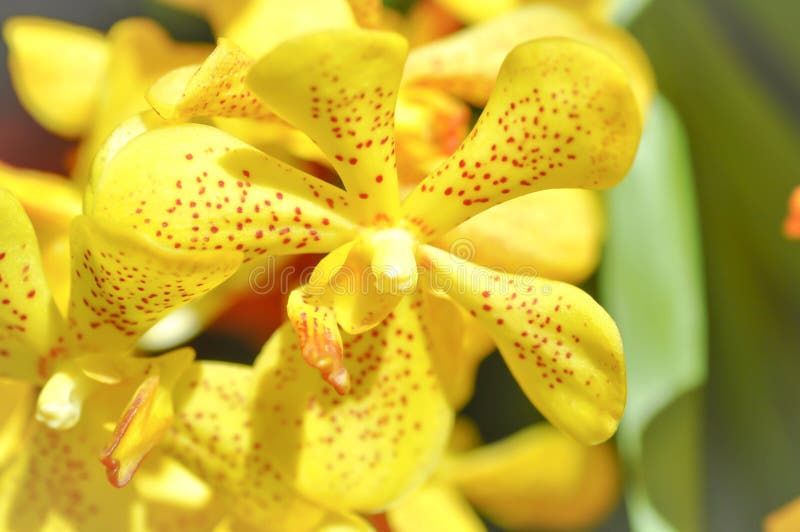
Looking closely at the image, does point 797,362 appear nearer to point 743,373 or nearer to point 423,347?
point 743,373

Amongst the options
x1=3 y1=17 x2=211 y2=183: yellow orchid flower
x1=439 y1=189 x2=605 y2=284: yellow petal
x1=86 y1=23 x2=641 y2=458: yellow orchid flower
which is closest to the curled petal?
x1=86 y1=23 x2=641 y2=458: yellow orchid flower

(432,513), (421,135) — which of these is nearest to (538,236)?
(421,135)

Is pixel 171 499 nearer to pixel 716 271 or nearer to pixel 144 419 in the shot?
pixel 144 419

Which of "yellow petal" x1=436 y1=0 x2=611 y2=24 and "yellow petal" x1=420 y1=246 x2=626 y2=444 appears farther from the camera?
"yellow petal" x1=436 y1=0 x2=611 y2=24

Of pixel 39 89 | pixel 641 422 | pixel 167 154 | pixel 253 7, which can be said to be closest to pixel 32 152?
pixel 39 89

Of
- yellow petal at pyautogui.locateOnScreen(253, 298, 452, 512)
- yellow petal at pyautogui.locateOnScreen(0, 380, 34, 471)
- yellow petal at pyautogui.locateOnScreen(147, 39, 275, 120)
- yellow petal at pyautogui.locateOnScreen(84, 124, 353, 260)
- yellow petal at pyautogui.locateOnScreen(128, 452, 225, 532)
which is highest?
yellow petal at pyautogui.locateOnScreen(147, 39, 275, 120)

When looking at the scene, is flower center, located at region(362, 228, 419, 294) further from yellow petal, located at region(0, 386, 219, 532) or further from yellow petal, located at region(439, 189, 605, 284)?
yellow petal, located at region(0, 386, 219, 532)
